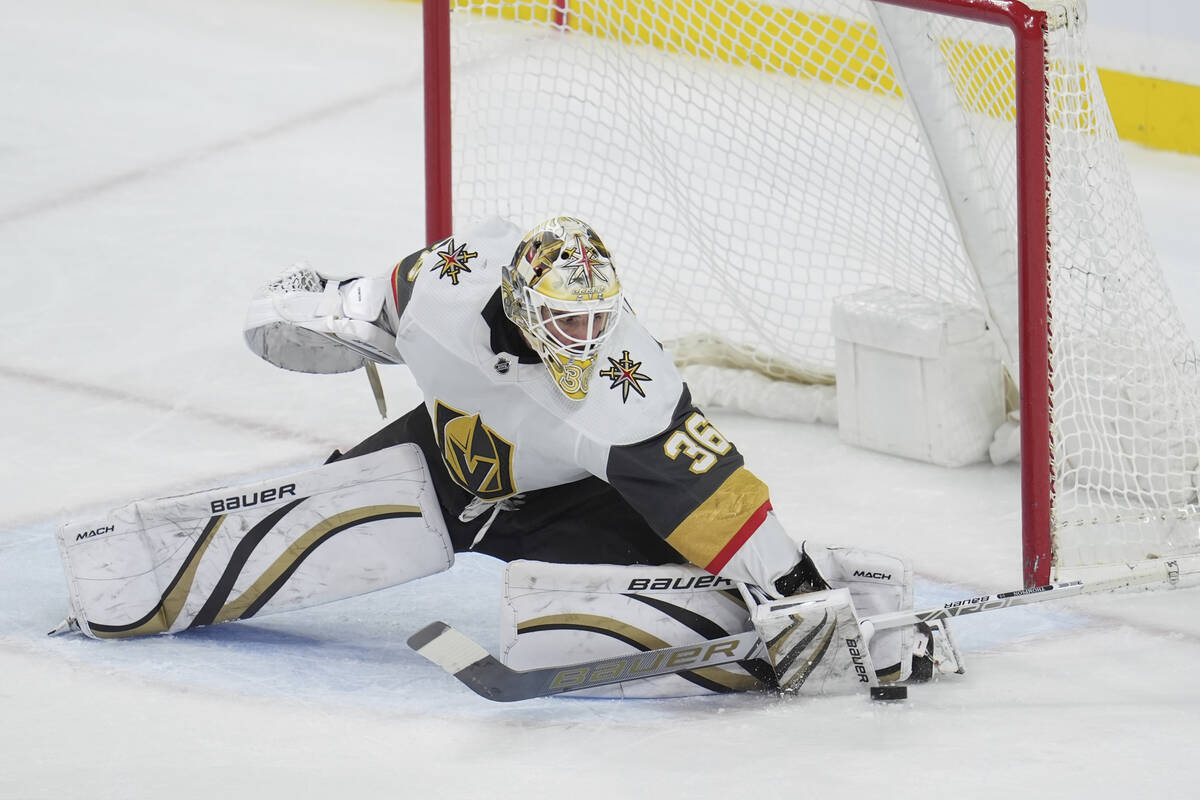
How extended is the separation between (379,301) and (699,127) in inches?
56.0

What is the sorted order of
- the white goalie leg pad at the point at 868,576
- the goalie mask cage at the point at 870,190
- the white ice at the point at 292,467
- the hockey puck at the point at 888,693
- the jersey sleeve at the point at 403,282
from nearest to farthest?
the white ice at the point at 292,467 < the hockey puck at the point at 888,693 < the white goalie leg pad at the point at 868,576 < the jersey sleeve at the point at 403,282 < the goalie mask cage at the point at 870,190

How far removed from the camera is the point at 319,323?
3.29m

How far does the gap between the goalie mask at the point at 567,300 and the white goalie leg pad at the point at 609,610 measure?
33cm

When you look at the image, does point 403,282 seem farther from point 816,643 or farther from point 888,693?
point 888,693

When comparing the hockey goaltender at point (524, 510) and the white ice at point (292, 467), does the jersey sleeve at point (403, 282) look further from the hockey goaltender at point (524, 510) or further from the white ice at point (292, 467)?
the white ice at point (292, 467)

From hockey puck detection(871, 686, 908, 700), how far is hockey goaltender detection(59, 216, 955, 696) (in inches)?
0.9

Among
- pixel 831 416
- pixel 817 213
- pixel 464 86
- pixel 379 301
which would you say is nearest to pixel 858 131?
pixel 817 213

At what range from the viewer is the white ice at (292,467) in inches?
108

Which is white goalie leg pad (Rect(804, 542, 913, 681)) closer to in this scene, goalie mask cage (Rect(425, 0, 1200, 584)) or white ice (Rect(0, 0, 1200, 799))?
white ice (Rect(0, 0, 1200, 799))

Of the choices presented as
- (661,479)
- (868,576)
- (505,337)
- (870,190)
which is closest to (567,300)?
(505,337)

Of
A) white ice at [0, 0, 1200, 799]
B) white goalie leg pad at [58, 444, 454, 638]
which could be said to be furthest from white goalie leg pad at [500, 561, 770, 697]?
white goalie leg pad at [58, 444, 454, 638]

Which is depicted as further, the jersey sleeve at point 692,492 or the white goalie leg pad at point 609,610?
the white goalie leg pad at point 609,610

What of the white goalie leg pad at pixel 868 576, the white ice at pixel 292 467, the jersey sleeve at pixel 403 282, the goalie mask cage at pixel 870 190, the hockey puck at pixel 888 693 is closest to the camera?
the white ice at pixel 292 467

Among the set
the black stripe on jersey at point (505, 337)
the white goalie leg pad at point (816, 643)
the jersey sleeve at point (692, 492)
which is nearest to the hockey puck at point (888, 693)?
the white goalie leg pad at point (816, 643)
